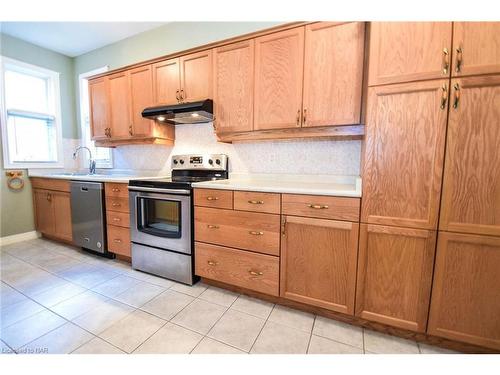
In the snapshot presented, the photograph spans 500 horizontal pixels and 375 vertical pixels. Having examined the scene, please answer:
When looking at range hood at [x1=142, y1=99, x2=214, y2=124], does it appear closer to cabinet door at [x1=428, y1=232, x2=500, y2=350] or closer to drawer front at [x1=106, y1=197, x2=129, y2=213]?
drawer front at [x1=106, y1=197, x2=129, y2=213]

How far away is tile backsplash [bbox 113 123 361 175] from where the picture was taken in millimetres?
1926

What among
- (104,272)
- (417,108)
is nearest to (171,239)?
Result: (104,272)

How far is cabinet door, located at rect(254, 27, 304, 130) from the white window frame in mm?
3230

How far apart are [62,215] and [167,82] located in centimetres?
215

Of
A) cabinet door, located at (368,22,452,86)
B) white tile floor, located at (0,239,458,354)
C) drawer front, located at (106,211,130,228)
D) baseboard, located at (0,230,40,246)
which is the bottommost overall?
white tile floor, located at (0,239,458,354)

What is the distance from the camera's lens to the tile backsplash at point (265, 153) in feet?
6.32

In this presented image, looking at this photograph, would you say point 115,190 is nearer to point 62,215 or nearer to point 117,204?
point 117,204

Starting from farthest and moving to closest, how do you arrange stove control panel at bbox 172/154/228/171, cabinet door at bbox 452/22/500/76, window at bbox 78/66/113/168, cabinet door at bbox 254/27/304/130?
window at bbox 78/66/113/168 < stove control panel at bbox 172/154/228/171 < cabinet door at bbox 254/27/304/130 < cabinet door at bbox 452/22/500/76

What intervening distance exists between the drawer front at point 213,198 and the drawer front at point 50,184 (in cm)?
190

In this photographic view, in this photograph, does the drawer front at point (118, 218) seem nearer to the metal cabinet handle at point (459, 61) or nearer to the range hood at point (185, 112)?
the range hood at point (185, 112)

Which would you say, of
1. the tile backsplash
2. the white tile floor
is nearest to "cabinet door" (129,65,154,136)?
the tile backsplash
